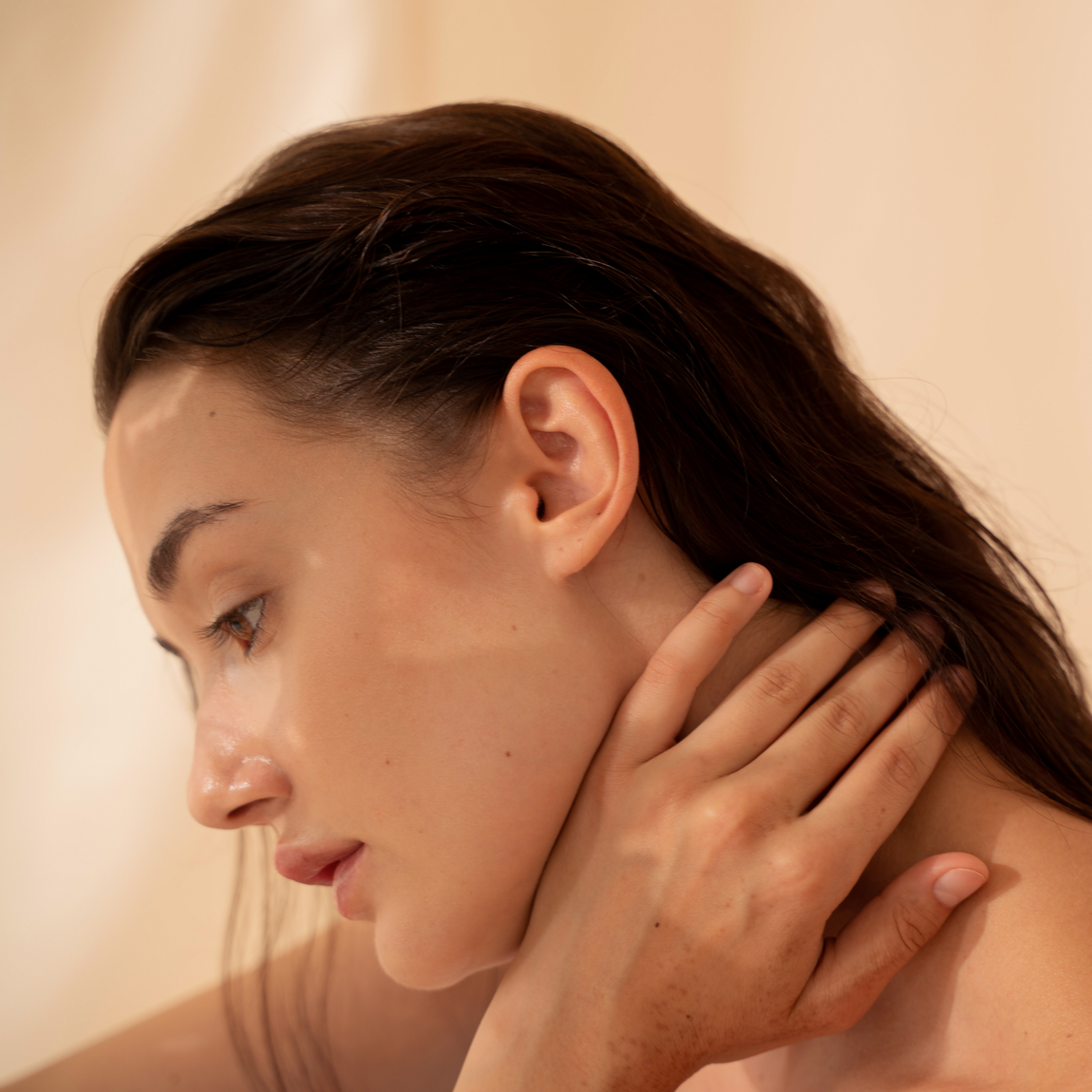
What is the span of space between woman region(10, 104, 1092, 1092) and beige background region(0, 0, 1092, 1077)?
2.31 ft

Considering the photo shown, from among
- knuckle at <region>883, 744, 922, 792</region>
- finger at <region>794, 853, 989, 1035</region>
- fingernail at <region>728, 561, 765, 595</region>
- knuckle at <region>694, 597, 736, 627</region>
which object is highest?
fingernail at <region>728, 561, 765, 595</region>

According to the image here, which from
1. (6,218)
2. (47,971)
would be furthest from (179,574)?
(47,971)

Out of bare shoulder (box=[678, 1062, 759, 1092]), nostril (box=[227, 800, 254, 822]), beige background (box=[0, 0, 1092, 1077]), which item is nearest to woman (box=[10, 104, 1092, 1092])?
nostril (box=[227, 800, 254, 822])

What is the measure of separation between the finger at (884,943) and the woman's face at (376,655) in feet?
0.78

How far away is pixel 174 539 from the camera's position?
28.5 inches

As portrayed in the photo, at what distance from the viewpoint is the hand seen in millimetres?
682

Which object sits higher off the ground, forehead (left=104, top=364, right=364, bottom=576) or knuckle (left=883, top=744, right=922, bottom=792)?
forehead (left=104, top=364, right=364, bottom=576)

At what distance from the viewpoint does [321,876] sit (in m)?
0.83

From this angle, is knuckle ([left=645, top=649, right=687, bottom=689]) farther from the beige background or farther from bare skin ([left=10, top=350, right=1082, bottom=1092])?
the beige background

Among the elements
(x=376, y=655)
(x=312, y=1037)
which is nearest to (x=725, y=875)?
(x=376, y=655)

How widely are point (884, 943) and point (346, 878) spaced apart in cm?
43

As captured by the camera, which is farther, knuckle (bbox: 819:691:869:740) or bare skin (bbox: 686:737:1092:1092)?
knuckle (bbox: 819:691:869:740)

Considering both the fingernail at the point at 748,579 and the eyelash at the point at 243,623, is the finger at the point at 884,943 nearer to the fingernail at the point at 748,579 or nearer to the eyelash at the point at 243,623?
the fingernail at the point at 748,579

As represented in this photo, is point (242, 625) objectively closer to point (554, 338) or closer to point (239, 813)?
point (239, 813)
